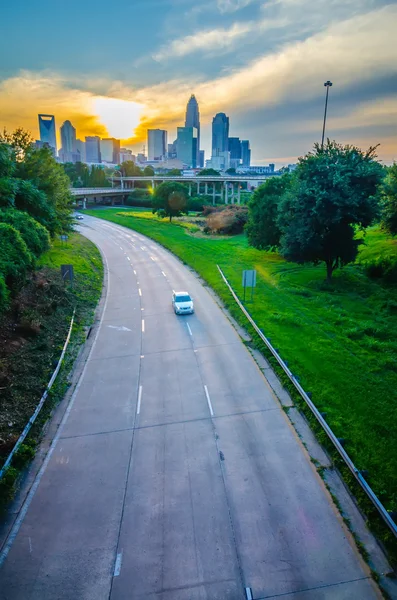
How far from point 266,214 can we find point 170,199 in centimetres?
3493

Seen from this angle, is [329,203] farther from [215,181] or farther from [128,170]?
[128,170]

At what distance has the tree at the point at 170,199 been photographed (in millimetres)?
74444

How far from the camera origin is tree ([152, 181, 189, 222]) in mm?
74444

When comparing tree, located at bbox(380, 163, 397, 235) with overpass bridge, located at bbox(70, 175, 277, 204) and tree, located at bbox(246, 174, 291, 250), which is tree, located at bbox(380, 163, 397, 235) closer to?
tree, located at bbox(246, 174, 291, 250)

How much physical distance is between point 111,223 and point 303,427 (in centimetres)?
7329

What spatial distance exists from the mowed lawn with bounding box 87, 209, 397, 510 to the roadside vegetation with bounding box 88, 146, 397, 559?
0.04 meters

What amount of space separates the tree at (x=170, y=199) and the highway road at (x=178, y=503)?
197 feet

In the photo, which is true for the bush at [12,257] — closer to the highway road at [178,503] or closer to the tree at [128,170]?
the highway road at [178,503]

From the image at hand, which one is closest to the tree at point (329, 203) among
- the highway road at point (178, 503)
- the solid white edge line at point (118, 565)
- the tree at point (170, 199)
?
the highway road at point (178, 503)

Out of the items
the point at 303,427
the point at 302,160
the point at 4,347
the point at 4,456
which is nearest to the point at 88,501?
the point at 4,456

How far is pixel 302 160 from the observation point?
33.5 metres

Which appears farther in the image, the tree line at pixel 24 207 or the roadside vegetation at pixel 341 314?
the tree line at pixel 24 207

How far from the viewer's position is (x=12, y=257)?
22.2 m

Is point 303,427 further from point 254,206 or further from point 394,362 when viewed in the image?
point 254,206
